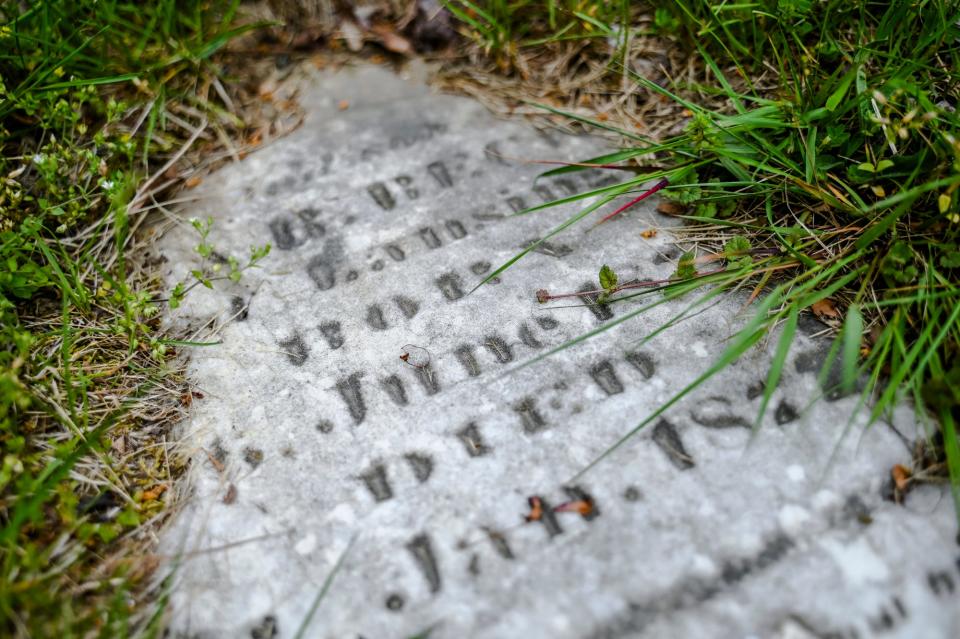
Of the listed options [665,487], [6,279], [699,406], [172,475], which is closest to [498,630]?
[665,487]

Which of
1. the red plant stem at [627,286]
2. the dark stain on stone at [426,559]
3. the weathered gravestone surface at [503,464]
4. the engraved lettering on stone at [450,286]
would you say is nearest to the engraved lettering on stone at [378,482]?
the weathered gravestone surface at [503,464]

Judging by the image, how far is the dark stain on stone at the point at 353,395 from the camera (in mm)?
1611

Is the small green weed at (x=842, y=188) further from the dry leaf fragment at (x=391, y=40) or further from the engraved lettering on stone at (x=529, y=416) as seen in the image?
the dry leaf fragment at (x=391, y=40)

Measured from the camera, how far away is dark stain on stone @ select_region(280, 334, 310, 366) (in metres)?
1.73

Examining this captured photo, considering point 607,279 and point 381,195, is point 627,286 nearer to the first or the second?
point 607,279

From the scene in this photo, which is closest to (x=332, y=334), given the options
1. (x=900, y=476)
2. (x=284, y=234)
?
(x=284, y=234)

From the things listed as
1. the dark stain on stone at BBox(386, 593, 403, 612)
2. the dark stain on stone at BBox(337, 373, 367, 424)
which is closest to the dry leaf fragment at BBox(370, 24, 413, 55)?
the dark stain on stone at BBox(337, 373, 367, 424)

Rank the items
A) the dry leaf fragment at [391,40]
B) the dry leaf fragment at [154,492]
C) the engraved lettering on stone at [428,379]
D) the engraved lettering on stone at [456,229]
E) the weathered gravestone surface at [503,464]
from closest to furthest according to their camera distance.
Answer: the weathered gravestone surface at [503,464], the dry leaf fragment at [154,492], the engraved lettering on stone at [428,379], the engraved lettering on stone at [456,229], the dry leaf fragment at [391,40]

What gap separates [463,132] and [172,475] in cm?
137

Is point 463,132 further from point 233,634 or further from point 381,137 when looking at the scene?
point 233,634

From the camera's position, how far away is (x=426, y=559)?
1.38 meters

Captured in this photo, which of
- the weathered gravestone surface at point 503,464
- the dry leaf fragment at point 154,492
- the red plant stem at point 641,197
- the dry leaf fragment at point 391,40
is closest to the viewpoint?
the weathered gravestone surface at point 503,464

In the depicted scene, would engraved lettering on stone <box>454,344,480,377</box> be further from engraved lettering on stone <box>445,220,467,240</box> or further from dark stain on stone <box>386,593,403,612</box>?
dark stain on stone <box>386,593,403,612</box>

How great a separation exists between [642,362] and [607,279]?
0.78 ft
